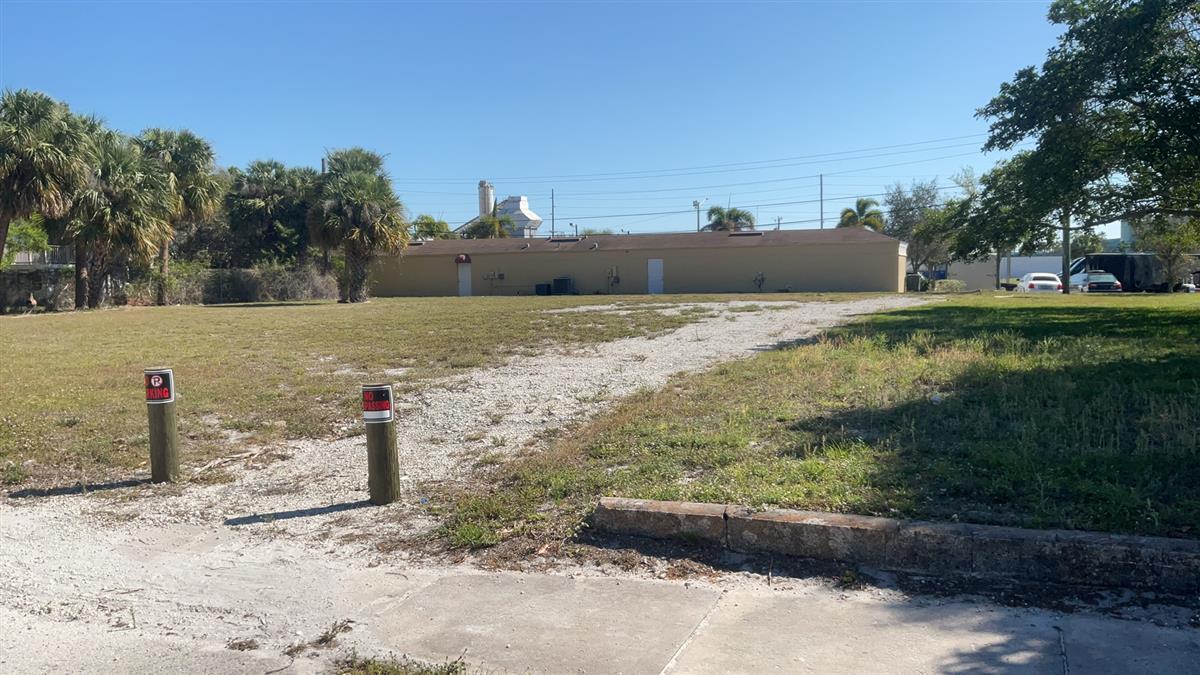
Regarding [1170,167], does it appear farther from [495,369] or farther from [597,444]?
[597,444]

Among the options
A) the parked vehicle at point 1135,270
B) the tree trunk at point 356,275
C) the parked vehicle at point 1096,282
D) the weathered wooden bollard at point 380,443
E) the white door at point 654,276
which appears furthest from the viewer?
the white door at point 654,276

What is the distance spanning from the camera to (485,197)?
93.7m

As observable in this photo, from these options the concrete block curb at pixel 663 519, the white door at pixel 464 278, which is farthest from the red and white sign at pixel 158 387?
the white door at pixel 464 278

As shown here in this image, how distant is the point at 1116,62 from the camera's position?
1531cm

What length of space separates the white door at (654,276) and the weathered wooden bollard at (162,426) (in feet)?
130

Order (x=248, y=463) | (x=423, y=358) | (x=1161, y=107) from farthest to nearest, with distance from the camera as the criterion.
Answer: (x=1161, y=107)
(x=423, y=358)
(x=248, y=463)

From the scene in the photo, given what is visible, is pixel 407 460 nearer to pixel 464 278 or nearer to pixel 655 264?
pixel 655 264

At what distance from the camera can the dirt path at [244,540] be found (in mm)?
4262

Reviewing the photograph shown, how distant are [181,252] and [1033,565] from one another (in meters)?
53.9

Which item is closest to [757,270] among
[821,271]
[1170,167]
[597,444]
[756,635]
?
[821,271]

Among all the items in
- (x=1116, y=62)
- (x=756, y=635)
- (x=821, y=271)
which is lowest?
(x=756, y=635)

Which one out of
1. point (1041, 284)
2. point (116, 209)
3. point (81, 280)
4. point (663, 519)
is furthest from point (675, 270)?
point (663, 519)

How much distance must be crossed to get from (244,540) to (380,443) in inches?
42.9

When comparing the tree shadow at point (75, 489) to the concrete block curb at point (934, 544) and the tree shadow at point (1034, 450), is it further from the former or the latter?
the tree shadow at point (1034, 450)
